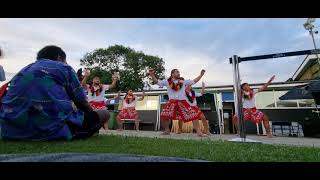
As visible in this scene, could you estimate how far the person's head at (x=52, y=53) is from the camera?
3984 millimetres

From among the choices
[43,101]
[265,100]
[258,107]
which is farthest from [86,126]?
[265,100]

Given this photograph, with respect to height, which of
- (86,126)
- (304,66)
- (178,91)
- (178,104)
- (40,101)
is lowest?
(86,126)

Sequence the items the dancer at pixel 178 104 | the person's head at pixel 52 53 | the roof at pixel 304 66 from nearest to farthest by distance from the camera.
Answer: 1. the person's head at pixel 52 53
2. the dancer at pixel 178 104
3. the roof at pixel 304 66

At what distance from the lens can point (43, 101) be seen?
3.62m

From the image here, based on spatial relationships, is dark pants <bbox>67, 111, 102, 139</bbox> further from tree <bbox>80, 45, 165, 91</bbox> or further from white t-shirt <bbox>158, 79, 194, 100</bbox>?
tree <bbox>80, 45, 165, 91</bbox>

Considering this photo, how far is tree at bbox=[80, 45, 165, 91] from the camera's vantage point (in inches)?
1709

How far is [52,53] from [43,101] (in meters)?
0.65

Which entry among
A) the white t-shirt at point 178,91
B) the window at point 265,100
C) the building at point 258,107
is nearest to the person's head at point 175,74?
the white t-shirt at point 178,91

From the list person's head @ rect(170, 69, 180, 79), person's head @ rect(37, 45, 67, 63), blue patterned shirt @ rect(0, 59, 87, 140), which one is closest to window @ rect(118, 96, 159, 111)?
person's head @ rect(170, 69, 180, 79)

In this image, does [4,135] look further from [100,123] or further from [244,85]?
[244,85]

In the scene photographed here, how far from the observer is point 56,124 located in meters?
3.80

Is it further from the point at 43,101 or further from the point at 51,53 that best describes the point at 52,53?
the point at 43,101

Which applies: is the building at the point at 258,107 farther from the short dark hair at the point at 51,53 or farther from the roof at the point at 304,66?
the short dark hair at the point at 51,53
